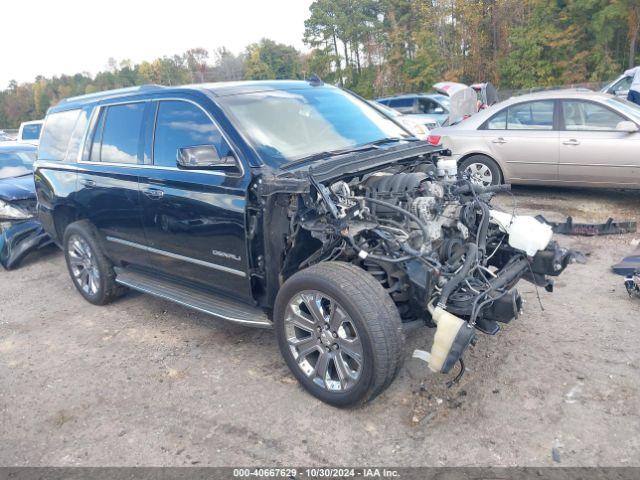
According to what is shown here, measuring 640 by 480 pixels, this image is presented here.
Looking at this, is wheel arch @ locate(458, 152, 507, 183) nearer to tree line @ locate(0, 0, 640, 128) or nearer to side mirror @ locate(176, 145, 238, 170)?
side mirror @ locate(176, 145, 238, 170)

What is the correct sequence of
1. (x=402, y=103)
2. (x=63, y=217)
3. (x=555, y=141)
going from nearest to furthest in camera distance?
(x=63, y=217) → (x=555, y=141) → (x=402, y=103)

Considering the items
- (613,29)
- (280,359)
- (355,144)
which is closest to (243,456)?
(280,359)

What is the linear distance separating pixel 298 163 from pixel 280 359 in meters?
1.46

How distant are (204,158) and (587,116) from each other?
5858 millimetres

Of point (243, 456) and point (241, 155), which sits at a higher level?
point (241, 155)

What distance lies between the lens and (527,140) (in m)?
7.60

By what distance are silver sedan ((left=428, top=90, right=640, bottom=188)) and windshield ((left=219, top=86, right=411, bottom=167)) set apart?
8.04ft

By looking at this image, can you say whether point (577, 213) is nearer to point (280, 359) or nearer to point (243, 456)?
point (280, 359)

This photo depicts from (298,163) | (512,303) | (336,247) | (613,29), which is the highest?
(613,29)

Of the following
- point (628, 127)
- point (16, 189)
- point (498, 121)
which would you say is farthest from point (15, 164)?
point (628, 127)

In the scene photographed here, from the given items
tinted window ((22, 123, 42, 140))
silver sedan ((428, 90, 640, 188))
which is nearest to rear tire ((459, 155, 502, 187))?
silver sedan ((428, 90, 640, 188))

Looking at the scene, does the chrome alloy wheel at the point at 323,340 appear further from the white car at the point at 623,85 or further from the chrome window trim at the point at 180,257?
the white car at the point at 623,85

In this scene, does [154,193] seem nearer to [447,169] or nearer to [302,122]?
[302,122]

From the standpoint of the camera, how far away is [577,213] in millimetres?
7145
